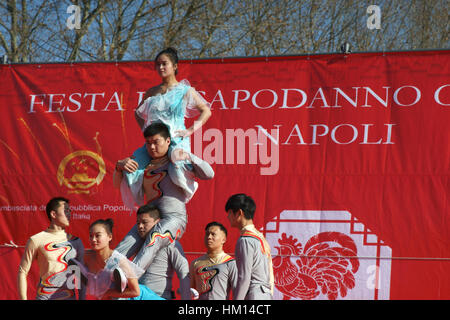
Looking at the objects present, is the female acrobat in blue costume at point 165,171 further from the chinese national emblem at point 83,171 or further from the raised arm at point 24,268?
the chinese national emblem at point 83,171

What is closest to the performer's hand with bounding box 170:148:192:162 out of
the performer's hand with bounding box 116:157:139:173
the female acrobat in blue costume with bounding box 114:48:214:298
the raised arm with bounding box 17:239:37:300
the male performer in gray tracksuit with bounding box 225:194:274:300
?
the female acrobat in blue costume with bounding box 114:48:214:298

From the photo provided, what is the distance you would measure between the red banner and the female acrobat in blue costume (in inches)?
77.4

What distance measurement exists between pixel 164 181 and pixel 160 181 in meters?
0.03

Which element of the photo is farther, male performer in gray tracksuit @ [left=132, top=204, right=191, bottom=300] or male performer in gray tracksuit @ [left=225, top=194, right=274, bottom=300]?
male performer in gray tracksuit @ [left=132, top=204, right=191, bottom=300]

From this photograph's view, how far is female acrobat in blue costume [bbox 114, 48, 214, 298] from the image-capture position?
394 cm

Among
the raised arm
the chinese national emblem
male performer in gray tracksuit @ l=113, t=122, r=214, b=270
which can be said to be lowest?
the raised arm

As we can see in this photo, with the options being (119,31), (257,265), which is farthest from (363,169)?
(119,31)

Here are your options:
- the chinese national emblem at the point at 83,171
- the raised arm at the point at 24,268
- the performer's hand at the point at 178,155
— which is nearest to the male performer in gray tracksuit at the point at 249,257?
the performer's hand at the point at 178,155

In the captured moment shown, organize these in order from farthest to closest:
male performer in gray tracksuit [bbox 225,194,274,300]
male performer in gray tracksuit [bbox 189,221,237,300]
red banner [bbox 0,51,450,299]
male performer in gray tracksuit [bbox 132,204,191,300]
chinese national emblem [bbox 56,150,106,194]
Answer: chinese national emblem [bbox 56,150,106,194]
red banner [bbox 0,51,450,299]
male performer in gray tracksuit [bbox 189,221,237,300]
male performer in gray tracksuit [bbox 132,204,191,300]
male performer in gray tracksuit [bbox 225,194,274,300]

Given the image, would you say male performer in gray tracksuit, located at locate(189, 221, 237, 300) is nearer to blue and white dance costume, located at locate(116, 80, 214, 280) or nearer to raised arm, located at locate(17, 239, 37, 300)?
blue and white dance costume, located at locate(116, 80, 214, 280)

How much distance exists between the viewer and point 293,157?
6.13 meters

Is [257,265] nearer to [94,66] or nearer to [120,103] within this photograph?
[120,103]

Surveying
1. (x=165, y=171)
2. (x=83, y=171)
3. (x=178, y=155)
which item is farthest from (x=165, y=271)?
(x=83, y=171)
